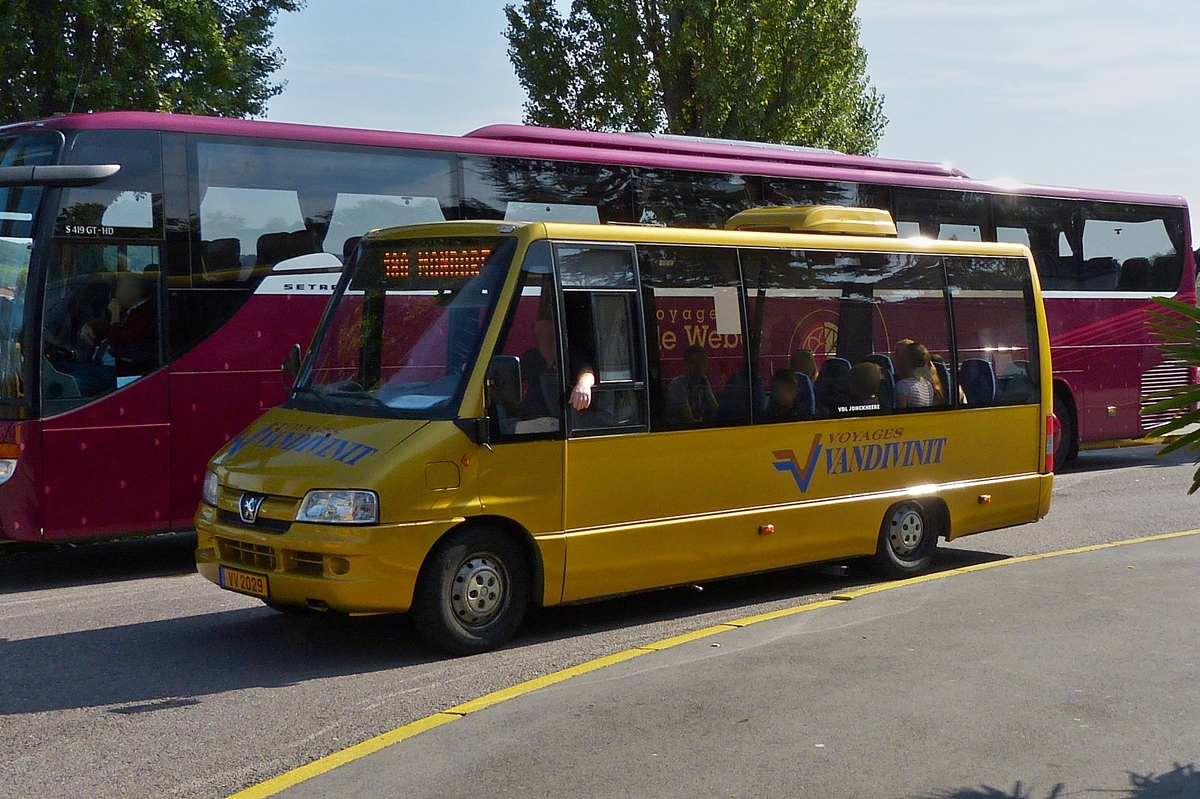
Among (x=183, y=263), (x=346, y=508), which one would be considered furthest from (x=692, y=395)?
(x=183, y=263)

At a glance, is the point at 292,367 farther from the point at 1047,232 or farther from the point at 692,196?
the point at 1047,232

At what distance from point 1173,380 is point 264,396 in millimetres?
8445

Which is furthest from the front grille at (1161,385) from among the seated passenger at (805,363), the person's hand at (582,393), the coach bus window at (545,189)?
the coach bus window at (545,189)

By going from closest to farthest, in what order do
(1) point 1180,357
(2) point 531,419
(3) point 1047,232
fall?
(1) point 1180,357, (2) point 531,419, (3) point 1047,232

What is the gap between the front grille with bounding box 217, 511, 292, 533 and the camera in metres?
7.21

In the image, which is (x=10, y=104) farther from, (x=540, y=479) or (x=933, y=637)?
(x=933, y=637)

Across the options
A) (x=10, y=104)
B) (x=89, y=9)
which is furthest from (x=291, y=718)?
(x=10, y=104)

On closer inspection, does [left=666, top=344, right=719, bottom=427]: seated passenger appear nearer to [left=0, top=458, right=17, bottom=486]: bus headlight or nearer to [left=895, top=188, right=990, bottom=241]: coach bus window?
[left=0, top=458, right=17, bottom=486]: bus headlight

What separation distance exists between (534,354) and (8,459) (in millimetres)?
4656

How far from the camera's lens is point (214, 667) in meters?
7.27

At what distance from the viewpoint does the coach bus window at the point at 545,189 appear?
1234 cm

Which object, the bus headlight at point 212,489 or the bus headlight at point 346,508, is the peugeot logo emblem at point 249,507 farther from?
the bus headlight at point 346,508

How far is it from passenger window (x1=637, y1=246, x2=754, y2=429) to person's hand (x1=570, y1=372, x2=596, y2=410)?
1.78 ft

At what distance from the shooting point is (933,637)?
24.8 feet
